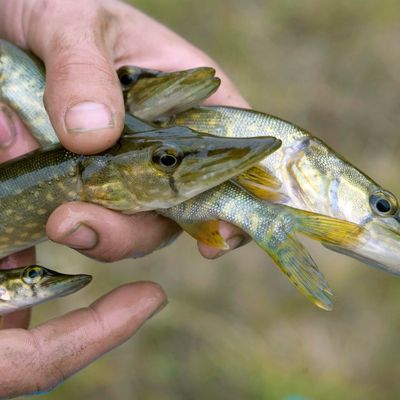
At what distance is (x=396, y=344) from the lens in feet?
11.7

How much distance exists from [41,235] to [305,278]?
2.65 feet

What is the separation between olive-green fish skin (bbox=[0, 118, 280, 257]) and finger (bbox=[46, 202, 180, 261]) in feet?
0.14

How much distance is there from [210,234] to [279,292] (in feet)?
7.05

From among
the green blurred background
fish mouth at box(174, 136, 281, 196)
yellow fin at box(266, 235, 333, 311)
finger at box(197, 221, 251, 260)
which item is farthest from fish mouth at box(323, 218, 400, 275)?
the green blurred background

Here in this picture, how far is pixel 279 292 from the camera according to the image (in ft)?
12.4

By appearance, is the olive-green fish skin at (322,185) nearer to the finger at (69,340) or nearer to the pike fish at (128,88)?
the pike fish at (128,88)

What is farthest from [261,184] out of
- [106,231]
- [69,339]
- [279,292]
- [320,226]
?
[279,292]

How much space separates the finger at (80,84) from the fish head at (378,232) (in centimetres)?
72

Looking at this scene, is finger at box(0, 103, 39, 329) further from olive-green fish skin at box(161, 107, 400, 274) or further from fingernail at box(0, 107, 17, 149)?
olive-green fish skin at box(161, 107, 400, 274)

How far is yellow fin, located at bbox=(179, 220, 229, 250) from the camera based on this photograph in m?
1.73

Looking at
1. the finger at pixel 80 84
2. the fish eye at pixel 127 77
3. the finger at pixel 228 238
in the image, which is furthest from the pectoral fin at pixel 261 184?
the fish eye at pixel 127 77

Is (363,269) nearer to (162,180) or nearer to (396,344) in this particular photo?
(396,344)

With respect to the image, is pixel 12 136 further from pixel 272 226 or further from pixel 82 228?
pixel 272 226

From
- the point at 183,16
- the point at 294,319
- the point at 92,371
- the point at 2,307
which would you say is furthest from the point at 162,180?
the point at 183,16
